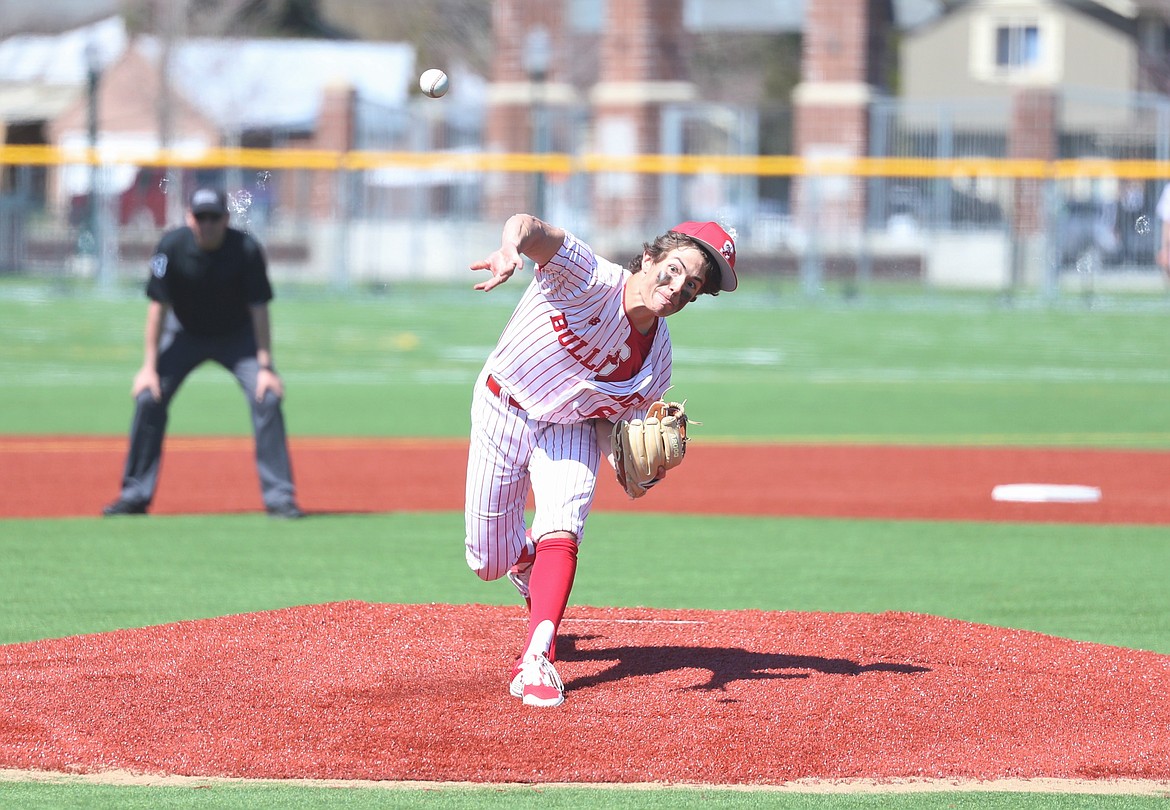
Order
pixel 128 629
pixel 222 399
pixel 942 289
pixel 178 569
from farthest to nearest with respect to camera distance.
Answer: pixel 942 289
pixel 222 399
pixel 178 569
pixel 128 629

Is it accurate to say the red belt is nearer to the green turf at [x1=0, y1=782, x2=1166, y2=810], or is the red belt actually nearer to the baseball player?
the baseball player

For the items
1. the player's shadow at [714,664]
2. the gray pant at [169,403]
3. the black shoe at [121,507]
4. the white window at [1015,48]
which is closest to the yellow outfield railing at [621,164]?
the gray pant at [169,403]

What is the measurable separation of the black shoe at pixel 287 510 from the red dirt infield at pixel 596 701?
124 inches

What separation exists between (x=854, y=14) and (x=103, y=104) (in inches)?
982

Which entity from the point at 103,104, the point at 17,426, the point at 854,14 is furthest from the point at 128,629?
the point at 103,104

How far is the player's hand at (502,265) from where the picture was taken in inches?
189

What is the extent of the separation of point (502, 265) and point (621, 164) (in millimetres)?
23255

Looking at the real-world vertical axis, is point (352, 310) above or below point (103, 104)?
below

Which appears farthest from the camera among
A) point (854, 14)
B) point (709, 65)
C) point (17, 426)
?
point (709, 65)

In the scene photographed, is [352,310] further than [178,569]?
Yes

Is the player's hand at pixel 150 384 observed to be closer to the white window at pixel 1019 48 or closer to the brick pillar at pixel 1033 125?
the brick pillar at pixel 1033 125

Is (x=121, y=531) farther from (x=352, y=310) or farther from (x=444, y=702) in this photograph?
(x=352, y=310)

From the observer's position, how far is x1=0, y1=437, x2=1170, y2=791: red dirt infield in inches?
192

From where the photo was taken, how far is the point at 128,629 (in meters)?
6.52
